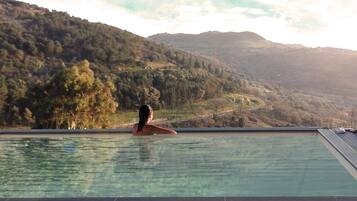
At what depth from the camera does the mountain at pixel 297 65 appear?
5850 centimetres

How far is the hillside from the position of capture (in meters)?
33.6

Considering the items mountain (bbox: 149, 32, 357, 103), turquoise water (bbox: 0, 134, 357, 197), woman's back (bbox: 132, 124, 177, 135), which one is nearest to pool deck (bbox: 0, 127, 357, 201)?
turquoise water (bbox: 0, 134, 357, 197)

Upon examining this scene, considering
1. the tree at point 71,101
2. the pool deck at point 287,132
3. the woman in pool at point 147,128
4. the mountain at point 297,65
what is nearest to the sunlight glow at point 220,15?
the mountain at point 297,65

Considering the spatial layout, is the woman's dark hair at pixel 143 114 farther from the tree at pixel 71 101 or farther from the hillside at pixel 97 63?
the hillside at pixel 97 63

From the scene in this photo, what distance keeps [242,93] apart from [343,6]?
10542 millimetres

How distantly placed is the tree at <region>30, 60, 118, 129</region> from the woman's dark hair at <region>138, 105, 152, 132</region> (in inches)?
672

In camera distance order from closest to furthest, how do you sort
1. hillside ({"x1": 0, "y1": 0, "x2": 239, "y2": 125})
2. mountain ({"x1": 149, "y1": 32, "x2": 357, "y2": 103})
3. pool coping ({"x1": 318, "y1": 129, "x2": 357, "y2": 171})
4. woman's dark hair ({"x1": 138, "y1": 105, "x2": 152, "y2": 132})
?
1. pool coping ({"x1": 318, "y1": 129, "x2": 357, "y2": 171})
2. woman's dark hair ({"x1": 138, "y1": 105, "x2": 152, "y2": 132})
3. hillside ({"x1": 0, "y1": 0, "x2": 239, "y2": 125})
4. mountain ({"x1": 149, "y1": 32, "x2": 357, "y2": 103})

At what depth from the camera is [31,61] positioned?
38281 millimetres

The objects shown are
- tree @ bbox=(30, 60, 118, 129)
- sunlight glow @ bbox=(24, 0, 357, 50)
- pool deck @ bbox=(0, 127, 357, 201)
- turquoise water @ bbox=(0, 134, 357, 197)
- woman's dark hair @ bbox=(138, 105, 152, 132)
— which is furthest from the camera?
sunlight glow @ bbox=(24, 0, 357, 50)

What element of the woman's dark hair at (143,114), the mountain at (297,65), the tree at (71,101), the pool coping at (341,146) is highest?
the mountain at (297,65)

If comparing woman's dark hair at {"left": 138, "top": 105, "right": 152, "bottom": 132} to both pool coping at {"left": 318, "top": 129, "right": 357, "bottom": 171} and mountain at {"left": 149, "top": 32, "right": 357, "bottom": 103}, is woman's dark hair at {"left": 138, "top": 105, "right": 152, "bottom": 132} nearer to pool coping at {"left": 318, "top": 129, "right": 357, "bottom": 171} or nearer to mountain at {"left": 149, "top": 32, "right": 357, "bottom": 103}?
pool coping at {"left": 318, "top": 129, "right": 357, "bottom": 171}

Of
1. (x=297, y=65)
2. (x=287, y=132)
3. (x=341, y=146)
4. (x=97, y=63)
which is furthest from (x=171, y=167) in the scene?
(x=297, y=65)

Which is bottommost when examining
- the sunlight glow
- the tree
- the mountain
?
the tree

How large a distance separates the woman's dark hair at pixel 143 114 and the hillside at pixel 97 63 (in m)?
20.5
